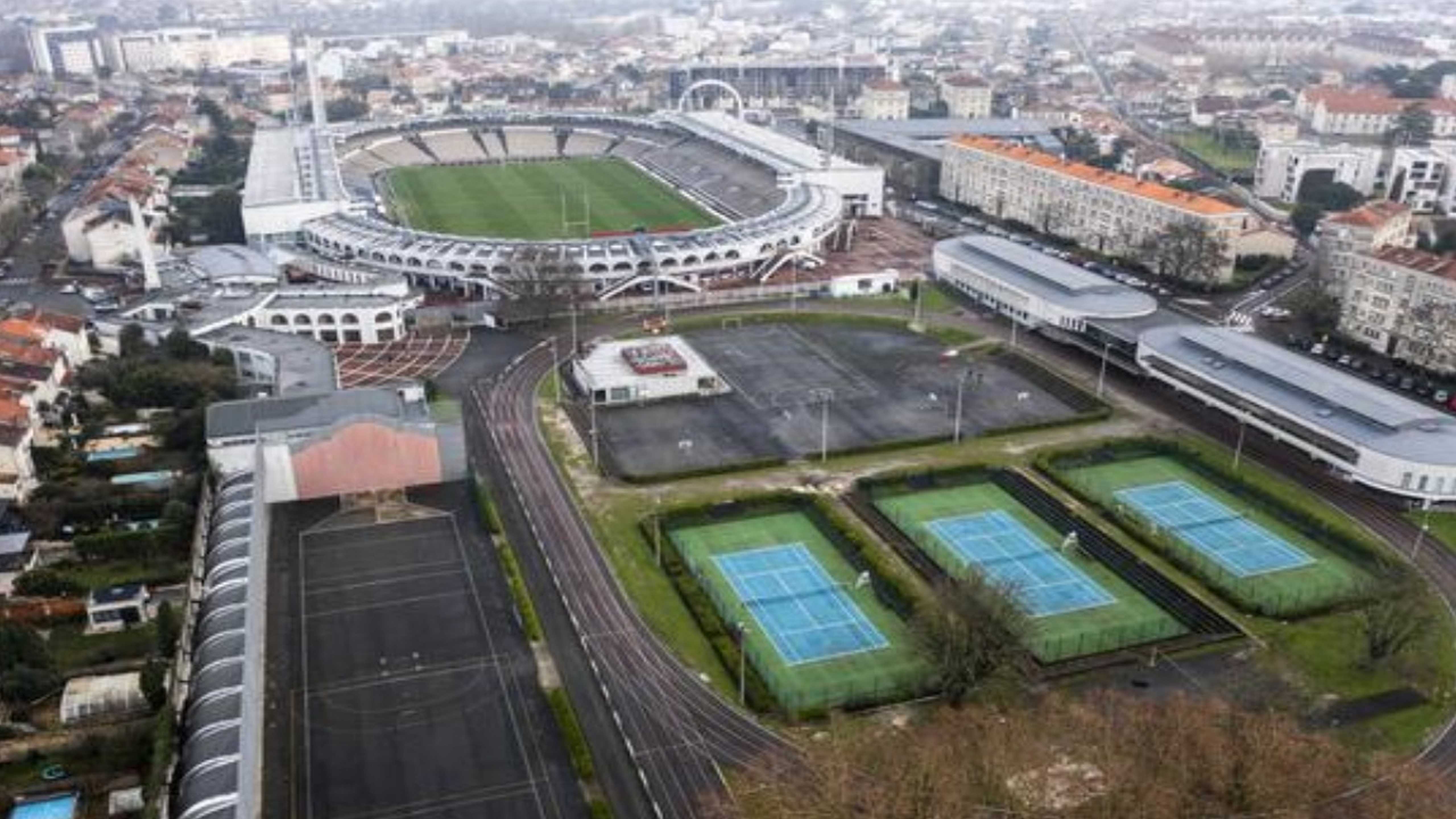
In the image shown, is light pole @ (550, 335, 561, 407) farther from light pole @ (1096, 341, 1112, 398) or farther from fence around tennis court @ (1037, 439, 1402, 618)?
light pole @ (1096, 341, 1112, 398)

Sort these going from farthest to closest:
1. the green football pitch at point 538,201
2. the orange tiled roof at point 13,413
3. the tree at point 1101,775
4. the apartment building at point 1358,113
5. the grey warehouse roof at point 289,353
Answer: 1. the apartment building at point 1358,113
2. the green football pitch at point 538,201
3. the grey warehouse roof at point 289,353
4. the orange tiled roof at point 13,413
5. the tree at point 1101,775

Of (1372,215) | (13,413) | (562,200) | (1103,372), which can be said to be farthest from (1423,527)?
(562,200)

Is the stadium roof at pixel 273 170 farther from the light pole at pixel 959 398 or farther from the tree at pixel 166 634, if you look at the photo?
the tree at pixel 166 634

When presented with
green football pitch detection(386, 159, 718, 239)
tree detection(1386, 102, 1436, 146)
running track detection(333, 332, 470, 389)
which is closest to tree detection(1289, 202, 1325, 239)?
tree detection(1386, 102, 1436, 146)

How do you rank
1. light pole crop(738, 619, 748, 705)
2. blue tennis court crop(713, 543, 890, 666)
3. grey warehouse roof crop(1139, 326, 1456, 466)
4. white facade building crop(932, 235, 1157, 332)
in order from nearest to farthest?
light pole crop(738, 619, 748, 705) → blue tennis court crop(713, 543, 890, 666) → grey warehouse roof crop(1139, 326, 1456, 466) → white facade building crop(932, 235, 1157, 332)

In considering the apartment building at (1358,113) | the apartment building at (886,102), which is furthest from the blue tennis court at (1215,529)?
the apartment building at (1358,113)

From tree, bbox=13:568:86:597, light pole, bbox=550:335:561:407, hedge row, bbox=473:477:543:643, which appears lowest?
hedge row, bbox=473:477:543:643
